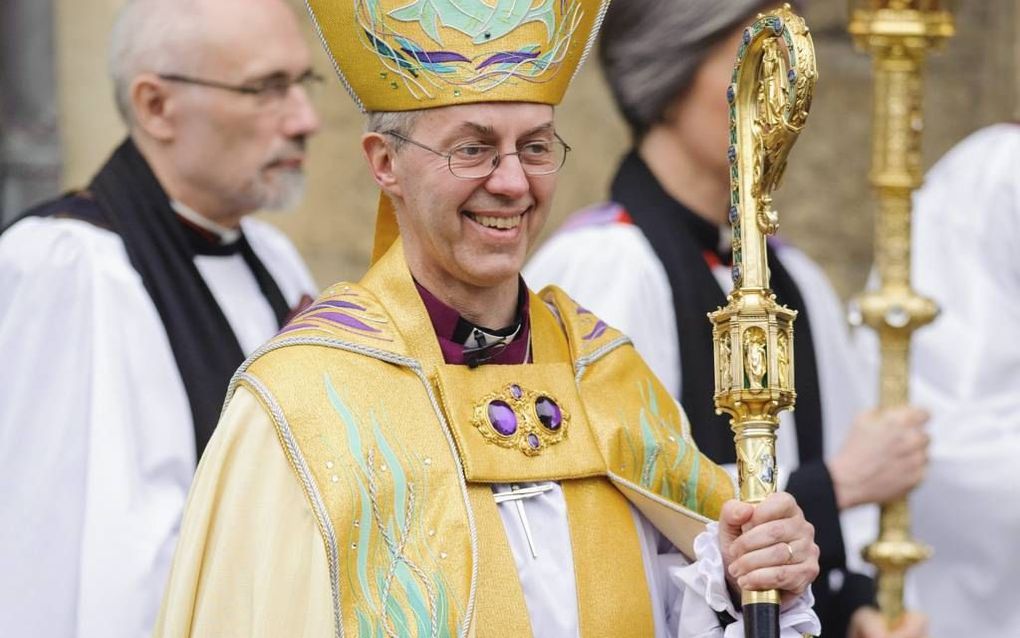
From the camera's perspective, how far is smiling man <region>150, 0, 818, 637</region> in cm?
347

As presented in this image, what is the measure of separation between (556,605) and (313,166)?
3477mm

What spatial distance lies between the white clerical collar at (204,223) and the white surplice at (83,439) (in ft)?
0.95

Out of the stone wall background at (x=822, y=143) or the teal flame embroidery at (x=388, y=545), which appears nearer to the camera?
the teal flame embroidery at (x=388, y=545)

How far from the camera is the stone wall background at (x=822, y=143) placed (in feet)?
22.7

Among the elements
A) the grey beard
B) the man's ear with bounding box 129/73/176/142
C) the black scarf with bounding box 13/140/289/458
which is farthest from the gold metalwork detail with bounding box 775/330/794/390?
the man's ear with bounding box 129/73/176/142

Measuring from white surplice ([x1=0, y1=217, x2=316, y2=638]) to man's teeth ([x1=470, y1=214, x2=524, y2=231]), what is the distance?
1.38 metres

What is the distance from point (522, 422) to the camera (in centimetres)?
366

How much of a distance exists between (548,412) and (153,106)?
1945mm

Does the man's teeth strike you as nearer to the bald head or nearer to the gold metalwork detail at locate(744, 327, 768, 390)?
the gold metalwork detail at locate(744, 327, 768, 390)

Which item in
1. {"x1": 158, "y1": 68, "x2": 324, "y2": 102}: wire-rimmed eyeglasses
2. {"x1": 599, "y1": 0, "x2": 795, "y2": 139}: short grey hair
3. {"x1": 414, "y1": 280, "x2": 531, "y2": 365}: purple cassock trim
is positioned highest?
{"x1": 599, "y1": 0, "x2": 795, "y2": 139}: short grey hair

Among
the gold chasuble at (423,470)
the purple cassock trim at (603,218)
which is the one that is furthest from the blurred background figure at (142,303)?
the gold chasuble at (423,470)

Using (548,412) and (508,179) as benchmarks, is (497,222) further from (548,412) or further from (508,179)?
(548,412)

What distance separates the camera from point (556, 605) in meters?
3.62

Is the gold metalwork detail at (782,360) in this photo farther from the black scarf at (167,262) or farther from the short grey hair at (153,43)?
the short grey hair at (153,43)
